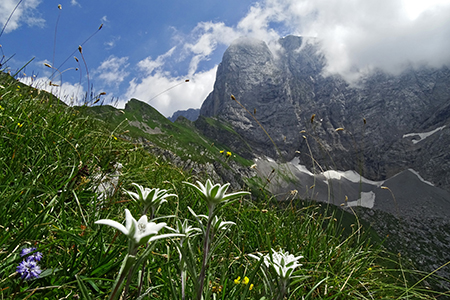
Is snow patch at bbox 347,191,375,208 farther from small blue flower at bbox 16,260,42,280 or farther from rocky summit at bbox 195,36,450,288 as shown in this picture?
small blue flower at bbox 16,260,42,280

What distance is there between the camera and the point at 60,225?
2.18 meters

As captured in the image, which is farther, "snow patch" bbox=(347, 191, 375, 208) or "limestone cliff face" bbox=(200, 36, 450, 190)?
"limestone cliff face" bbox=(200, 36, 450, 190)

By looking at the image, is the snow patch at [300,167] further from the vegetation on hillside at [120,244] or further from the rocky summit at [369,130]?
the vegetation on hillside at [120,244]

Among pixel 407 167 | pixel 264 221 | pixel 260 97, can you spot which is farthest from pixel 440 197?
pixel 264 221

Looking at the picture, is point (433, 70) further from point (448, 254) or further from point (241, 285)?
point (241, 285)

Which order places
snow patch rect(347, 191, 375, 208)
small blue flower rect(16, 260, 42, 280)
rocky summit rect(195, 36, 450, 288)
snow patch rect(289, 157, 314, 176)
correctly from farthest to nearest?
snow patch rect(289, 157, 314, 176), rocky summit rect(195, 36, 450, 288), snow patch rect(347, 191, 375, 208), small blue flower rect(16, 260, 42, 280)

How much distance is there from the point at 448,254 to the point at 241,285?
386 feet

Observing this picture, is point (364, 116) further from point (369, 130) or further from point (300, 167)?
point (300, 167)

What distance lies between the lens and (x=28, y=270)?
4.34 feet

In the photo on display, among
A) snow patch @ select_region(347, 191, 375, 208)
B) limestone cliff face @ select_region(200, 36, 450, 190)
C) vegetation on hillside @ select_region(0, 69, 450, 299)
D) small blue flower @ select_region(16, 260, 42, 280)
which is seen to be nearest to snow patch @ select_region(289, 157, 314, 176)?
limestone cliff face @ select_region(200, 36, 450, 190)

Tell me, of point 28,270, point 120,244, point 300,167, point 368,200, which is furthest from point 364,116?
point 28,270

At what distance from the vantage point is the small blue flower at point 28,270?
1.31m

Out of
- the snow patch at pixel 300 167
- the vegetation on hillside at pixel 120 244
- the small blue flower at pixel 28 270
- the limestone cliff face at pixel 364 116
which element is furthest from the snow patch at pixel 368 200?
the small blue flower at pixel 28 270

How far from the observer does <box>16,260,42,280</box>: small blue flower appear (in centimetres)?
131
